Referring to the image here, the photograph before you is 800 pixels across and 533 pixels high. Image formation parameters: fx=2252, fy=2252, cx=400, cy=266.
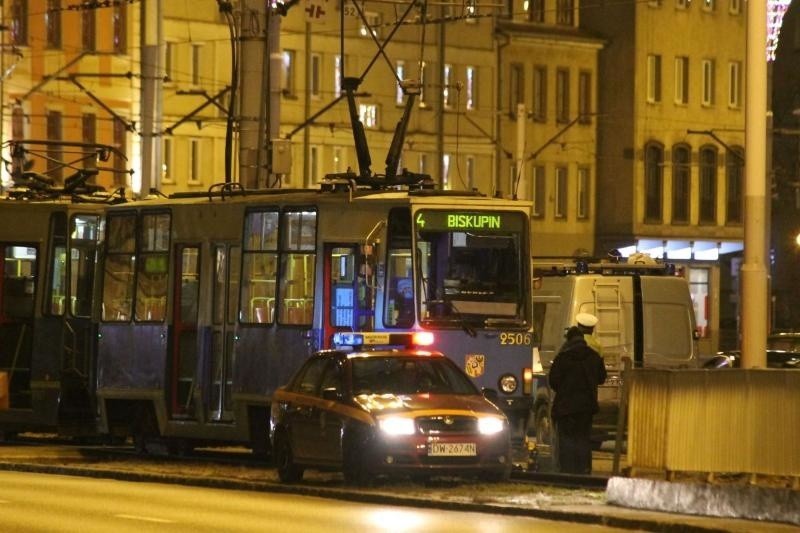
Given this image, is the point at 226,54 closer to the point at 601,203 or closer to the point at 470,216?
the point at 601,203

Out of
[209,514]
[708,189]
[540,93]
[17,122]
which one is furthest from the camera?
[708,189]

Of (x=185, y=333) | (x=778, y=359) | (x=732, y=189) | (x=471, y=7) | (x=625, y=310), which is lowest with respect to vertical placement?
(x=778, y=359)

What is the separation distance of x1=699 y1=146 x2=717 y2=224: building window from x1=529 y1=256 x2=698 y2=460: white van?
171 ft

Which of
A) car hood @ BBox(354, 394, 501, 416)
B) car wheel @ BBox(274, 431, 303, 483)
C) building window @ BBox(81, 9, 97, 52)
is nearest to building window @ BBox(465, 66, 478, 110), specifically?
building window @ BBox(81, 9, 97, 52)

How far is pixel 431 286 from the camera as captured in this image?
89.5 ft

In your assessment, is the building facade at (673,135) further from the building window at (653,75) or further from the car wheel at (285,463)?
the car wheel at (285,463)

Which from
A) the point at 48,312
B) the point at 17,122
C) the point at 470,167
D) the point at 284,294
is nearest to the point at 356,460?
the point at 284,294

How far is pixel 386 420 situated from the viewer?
2300 centimetres

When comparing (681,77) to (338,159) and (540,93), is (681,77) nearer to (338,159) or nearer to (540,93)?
(540,93)

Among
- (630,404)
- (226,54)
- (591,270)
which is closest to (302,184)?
(226,54)

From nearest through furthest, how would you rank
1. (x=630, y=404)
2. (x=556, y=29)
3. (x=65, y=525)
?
(x=65, y=525) < (x=630, y=404) < (x=556, y=29)

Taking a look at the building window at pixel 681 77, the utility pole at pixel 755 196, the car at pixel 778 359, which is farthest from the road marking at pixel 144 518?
the building window at pixel 681 77

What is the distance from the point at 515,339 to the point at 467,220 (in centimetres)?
A: 158

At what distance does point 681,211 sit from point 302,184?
15.9 metres
